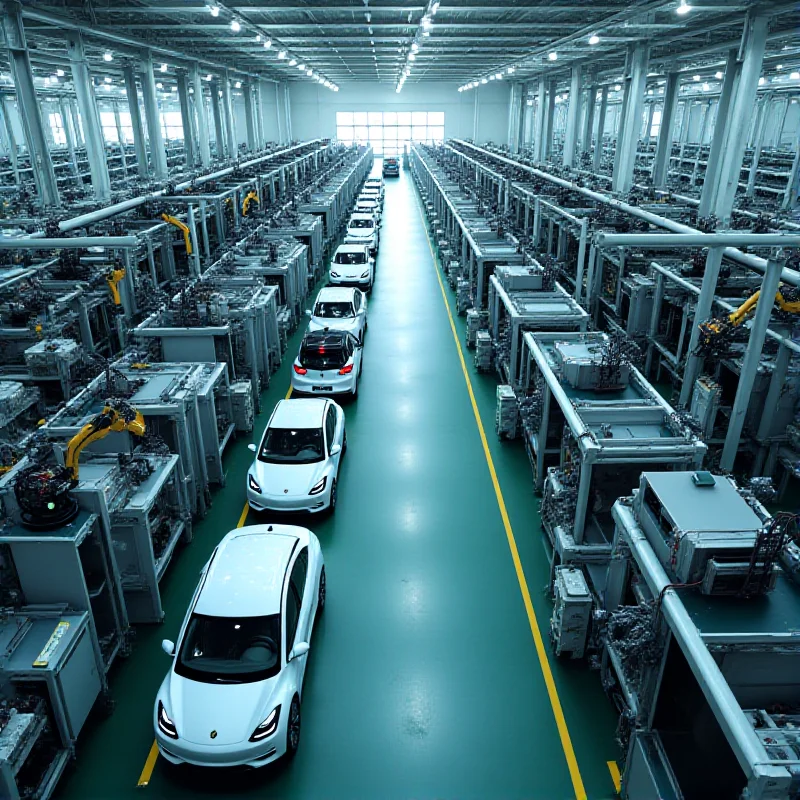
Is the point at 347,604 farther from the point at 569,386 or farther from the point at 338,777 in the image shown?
the point at 569,386

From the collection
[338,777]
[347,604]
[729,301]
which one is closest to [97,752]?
[338,777]

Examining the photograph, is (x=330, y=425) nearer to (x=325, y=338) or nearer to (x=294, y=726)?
(x=325, y=338)

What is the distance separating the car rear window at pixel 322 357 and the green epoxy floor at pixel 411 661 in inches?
71.0

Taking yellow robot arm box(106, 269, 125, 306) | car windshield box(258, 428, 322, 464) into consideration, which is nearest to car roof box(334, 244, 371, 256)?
yellow robot arm box(106, 269, 125, 306)

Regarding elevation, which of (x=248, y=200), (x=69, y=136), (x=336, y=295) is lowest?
(x=336, y=295)

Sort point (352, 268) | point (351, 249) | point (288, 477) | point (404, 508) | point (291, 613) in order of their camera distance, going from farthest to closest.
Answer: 1. point (351, 249)
2. point (352, 268)
3. point (404, 508)
4. point (288, 477)
5. point (291, 613)

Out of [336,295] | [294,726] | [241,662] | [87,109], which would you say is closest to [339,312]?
[336,295]

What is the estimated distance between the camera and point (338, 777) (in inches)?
253

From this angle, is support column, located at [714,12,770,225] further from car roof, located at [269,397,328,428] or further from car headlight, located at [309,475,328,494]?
car headlight, located at [309,475,328,494]

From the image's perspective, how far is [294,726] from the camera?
6.58 meters

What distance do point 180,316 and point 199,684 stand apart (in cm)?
793

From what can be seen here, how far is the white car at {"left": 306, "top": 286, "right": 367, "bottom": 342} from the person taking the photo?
16.8 meters

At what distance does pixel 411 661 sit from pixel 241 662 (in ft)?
7.56

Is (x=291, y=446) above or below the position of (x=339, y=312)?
below
